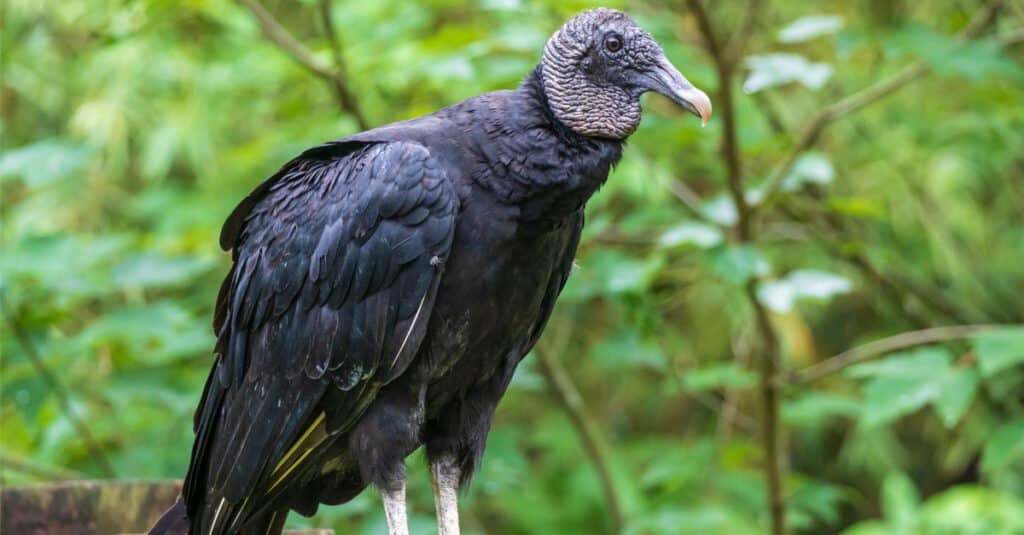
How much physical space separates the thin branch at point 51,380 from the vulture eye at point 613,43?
92.9 inches

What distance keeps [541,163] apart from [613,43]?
14.9 inches

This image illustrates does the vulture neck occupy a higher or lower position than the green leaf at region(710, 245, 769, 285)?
higher

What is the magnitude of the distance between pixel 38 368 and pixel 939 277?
13.7 feet

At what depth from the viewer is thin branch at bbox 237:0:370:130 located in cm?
418

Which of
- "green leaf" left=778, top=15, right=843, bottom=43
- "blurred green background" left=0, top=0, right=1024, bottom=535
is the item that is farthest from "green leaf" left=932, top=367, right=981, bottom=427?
"green leaf" left=778, top=15, right=843, bottom=43

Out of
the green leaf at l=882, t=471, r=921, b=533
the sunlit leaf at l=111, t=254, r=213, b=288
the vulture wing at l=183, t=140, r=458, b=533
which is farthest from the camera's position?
the green leaf at l=882, t=471, r=921, b=533

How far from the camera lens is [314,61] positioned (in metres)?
4.29

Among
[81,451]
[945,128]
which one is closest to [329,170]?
[81,451]

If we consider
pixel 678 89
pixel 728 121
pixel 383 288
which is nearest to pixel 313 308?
pixel 383 288

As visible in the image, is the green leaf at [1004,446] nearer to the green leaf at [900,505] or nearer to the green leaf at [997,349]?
the green leaf at [997,349]

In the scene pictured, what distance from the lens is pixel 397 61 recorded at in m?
4.32

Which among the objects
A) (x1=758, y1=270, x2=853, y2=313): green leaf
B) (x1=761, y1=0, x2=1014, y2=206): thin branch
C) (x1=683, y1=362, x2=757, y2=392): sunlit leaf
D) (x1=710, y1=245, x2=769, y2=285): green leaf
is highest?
(x1=761, y1=0, x2=1014, y2=206): thin branch

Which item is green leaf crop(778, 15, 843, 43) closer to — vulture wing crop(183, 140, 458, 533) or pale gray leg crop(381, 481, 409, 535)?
vulture wing crop(183, 140, 458, 533)

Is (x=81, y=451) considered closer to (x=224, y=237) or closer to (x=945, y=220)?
(x=224, y=237)
